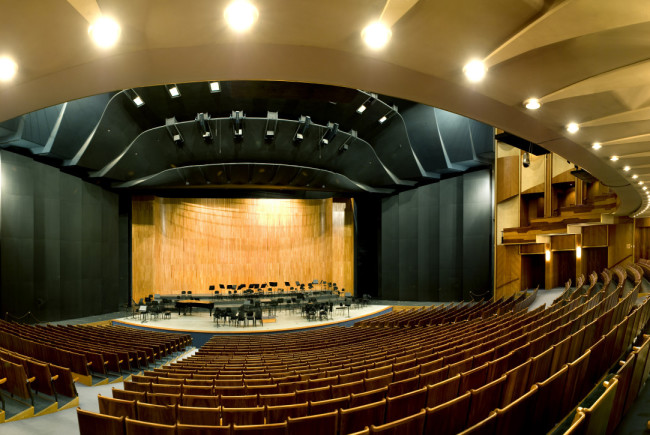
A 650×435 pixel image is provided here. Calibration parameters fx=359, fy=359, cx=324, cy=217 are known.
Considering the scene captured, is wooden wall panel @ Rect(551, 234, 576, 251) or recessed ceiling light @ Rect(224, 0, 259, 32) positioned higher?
recessed ceiling light @ Rect(224, 0, 259, 32)

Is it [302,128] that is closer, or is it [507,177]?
[302,128]

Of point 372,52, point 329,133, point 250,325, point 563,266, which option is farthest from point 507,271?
point 372,52

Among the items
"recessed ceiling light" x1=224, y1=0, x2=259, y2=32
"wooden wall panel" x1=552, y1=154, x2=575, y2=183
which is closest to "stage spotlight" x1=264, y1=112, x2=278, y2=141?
"recessed ceiling light" x1=224, y1=0, x2=259, y2=32

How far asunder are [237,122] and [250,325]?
25.8ft

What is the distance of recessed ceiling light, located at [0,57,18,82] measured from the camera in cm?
276

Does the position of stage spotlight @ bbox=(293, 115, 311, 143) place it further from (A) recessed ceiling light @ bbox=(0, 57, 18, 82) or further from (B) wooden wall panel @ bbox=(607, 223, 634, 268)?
(B) wooden wall panel @ bbox=(607, 223, 634, 268)

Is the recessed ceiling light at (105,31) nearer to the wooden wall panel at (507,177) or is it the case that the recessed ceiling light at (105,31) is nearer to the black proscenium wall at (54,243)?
the black proscenium wall at (54,243)

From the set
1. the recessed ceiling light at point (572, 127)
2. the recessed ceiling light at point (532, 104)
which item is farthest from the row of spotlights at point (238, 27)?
the recessed ceiling light at point (572, 127)

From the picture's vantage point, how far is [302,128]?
48.6 ft

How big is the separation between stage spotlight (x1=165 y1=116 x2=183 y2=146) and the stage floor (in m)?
7.20

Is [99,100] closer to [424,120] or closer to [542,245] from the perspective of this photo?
[424,120]

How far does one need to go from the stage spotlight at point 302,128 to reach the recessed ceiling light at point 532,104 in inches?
432

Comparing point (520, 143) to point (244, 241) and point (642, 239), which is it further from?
point (244, 241)

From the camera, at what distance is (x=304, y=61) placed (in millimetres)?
3047
